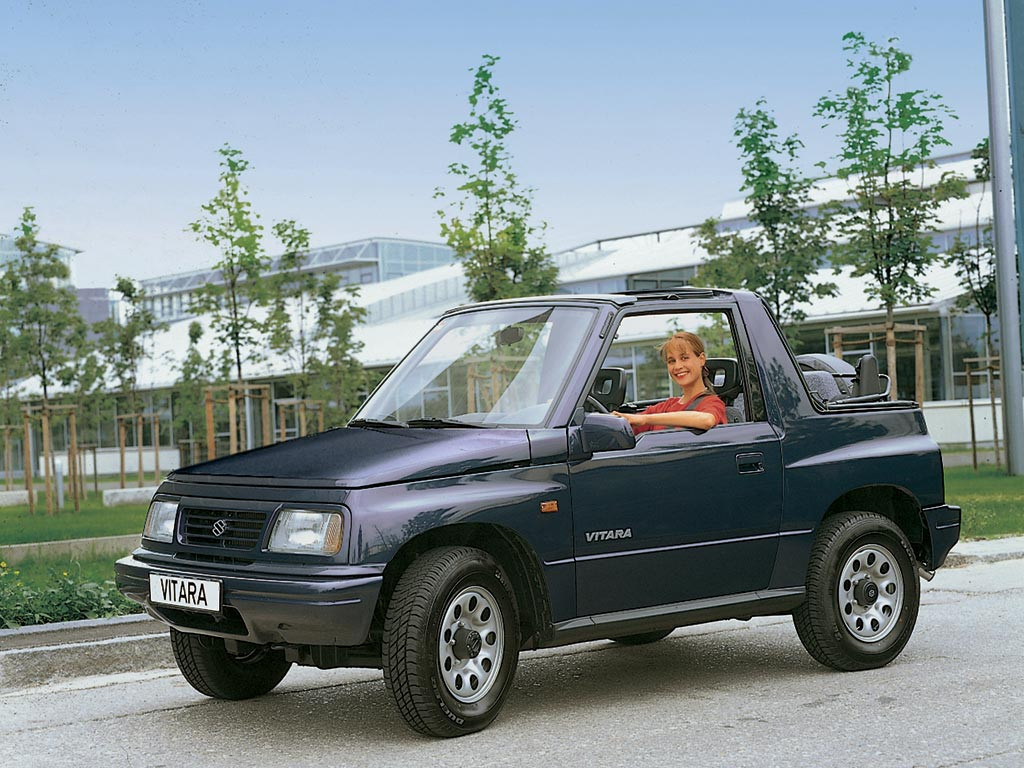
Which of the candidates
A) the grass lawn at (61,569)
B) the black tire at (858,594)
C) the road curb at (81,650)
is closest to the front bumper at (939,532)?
the black tire at (858,594)

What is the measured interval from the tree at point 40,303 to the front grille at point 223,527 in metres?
25.4

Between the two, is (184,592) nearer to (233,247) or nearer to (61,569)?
(61,569)

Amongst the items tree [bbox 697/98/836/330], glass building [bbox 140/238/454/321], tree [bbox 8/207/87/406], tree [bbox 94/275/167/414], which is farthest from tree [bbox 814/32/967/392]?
glass building [bbox 140/238/454/321]

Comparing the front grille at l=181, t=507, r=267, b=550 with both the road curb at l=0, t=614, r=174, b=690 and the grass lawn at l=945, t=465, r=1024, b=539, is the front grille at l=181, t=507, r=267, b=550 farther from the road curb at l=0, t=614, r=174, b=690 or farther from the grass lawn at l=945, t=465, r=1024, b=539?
the grass lawn at l=945, t=465, r=1024, b=539

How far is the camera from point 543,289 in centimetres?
2070

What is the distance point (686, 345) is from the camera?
745 centimetres

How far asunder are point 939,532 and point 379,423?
3.18m

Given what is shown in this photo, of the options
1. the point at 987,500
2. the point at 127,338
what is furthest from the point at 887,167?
the point at 127,338

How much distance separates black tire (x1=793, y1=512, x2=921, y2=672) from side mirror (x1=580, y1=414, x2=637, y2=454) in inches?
58.7

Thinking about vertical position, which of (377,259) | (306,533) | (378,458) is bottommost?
(306,533)

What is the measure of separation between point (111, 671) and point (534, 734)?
10.3 ft

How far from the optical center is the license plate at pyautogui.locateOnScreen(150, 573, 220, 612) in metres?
5.99

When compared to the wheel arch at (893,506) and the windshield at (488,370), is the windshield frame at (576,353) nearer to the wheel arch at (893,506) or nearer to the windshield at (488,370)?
the windshield at (488,370)

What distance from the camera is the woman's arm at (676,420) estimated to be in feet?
22.6
